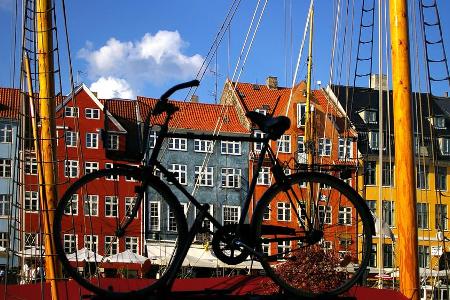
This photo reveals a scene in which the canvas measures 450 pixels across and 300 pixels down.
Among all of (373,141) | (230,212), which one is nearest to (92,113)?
(373,141)

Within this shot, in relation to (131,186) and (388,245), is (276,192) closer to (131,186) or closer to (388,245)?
(131,186)

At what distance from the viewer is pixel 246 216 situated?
18.7ft

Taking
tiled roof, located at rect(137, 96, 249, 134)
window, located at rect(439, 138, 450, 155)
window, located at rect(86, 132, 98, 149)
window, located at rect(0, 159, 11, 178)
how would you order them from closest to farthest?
window, located at rect(0, 159, 11, 178), window, located at rect(86, 132, 98, 149), tiled roof, located at rect(137, 96, 249, 134), window, located at rect(439, 138, 450, 155)

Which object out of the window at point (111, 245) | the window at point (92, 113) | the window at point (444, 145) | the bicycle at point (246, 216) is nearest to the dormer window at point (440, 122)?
the window at point (444, 145)

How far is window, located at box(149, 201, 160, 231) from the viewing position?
18.7ft

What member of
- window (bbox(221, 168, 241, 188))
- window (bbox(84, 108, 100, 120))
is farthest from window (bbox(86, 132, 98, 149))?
window (bbox(221, 168, 241, 188))

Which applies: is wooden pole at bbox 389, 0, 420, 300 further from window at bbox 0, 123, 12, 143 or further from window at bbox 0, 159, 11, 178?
window at bbox 0, 123, 12, 143

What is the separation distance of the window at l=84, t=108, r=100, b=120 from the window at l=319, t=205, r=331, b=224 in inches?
1978

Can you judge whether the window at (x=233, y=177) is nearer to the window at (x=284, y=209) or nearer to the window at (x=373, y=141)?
the window at (x=284, y=209)

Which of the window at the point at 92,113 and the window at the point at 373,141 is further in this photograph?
the window at the point at 373,141

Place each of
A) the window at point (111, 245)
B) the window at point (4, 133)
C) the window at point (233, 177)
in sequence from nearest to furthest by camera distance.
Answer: the window at point (111, 245) < the window at point (233, 177) < the window at point (4, 133)

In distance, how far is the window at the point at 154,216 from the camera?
5.71m

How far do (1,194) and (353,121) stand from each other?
2634 cm

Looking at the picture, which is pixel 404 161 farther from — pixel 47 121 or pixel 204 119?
pixel 204 119
